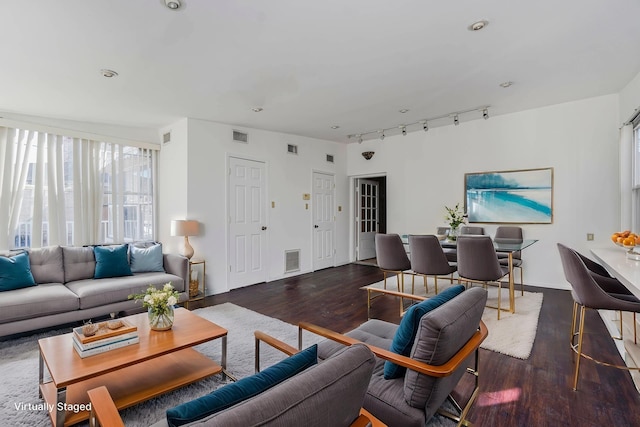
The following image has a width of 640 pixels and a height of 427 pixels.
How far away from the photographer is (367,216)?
7.70 metres

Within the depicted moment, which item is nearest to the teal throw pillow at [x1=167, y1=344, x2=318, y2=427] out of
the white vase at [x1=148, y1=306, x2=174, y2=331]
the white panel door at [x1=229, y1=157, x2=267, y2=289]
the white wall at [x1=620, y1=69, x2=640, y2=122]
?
the white vase at [x1=148, y1=306, x2=174, y2=331]

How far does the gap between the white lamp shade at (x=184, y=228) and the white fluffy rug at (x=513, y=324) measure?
273 cm

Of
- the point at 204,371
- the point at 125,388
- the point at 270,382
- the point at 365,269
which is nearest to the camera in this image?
the point at 270,382

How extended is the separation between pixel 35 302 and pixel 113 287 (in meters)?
0.64

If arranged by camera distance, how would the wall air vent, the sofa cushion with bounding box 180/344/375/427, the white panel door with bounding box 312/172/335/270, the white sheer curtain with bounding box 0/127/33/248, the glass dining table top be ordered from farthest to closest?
the white panel door with bounding box 312/172/335/270
the wall air vent
the white sheer curtain with bounding box 0/127/33/248
the glass dining table top
the sofa cushion with bounding box 180/344/375/427

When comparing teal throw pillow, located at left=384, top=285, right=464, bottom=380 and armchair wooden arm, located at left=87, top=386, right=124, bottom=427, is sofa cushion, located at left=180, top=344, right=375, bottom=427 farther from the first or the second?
armchair wooden arm, located at left=87, top=386, right=124, bottom=427

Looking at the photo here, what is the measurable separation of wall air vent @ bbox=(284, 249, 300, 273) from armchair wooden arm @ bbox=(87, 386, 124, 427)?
4.49m

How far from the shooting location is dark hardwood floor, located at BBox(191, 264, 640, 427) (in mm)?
1883

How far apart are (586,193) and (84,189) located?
285 inches

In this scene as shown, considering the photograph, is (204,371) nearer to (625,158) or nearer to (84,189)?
(84,189)

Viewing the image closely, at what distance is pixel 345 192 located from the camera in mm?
7141

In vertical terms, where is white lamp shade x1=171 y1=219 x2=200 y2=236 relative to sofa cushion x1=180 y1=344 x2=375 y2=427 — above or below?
above

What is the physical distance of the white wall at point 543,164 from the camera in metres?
4.30

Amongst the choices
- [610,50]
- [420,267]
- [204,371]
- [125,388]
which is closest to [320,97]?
[420,267]
